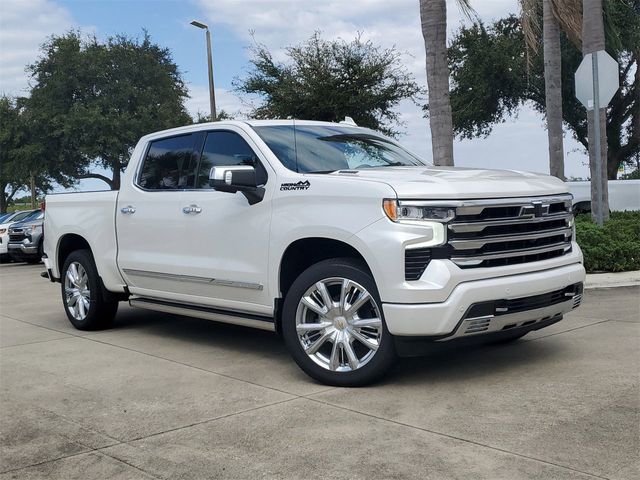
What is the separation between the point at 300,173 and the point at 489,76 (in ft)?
80.8

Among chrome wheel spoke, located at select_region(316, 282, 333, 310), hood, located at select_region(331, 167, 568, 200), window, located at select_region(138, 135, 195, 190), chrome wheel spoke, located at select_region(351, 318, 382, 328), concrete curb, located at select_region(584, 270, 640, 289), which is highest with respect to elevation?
window, located at select_region(138, 135, 195, 190)

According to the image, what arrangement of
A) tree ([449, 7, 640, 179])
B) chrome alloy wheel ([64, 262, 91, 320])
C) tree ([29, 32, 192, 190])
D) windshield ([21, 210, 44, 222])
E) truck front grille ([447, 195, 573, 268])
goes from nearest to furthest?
1. truck front grille ([447, 195, 573, 268])
2. chrome alloy wheel ([64, 262, 91, 320])
3. windshield ([21, 210, 44, 222])
4. tree ([449, 7, 640, 179])
5. tree ([29, 32, 192, 190])

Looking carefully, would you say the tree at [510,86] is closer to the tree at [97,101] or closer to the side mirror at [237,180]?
the tree at [97,101]

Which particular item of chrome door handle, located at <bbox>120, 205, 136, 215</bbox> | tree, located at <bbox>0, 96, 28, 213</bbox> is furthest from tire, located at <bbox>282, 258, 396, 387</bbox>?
tree, located at <bbox>0, 96, 28, 213</bbox>

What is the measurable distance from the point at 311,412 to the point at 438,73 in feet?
25.3

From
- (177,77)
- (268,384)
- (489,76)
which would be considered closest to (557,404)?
(268,384)

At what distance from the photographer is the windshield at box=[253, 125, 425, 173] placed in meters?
5.93

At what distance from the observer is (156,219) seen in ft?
22.3

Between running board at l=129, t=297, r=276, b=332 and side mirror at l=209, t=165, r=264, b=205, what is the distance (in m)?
0.96

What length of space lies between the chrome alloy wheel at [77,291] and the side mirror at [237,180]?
286cm

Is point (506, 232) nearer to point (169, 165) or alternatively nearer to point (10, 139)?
point (169, 165)

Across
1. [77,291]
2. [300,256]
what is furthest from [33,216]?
[300,256]

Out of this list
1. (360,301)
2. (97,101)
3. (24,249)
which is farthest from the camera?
(97,101)

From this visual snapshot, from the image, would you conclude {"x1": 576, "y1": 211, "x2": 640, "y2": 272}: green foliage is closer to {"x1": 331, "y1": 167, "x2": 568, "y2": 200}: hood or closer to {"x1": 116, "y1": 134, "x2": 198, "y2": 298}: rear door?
{"x1": 331, "y1": 167, "x2": 568, "y2": 200}: hood
